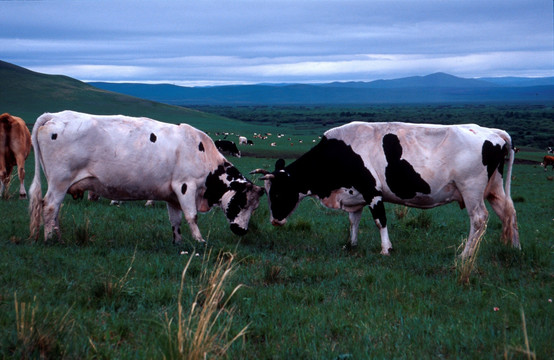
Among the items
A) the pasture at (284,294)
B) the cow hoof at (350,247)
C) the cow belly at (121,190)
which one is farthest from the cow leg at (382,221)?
the cow belly at (121,190)

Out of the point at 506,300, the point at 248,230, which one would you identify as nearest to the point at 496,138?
the point at 506,300

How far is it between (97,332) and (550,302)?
4.92 meters

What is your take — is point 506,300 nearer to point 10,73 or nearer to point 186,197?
point 186,197

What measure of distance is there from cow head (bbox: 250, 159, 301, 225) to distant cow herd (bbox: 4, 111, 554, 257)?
→ 2 cm

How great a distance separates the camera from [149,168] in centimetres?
969

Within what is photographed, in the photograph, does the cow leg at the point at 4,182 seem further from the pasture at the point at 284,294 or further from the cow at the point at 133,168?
the cow at the point at 133,168

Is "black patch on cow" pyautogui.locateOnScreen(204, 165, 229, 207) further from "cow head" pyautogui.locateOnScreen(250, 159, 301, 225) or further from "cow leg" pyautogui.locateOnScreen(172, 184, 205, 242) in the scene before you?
"cow head" pyautogui.locateOnScreen(250, 159, 301, 225)

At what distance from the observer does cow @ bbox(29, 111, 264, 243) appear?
927 cm

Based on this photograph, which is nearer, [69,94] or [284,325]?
[284,325]

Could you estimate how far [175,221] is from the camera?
1024 cm

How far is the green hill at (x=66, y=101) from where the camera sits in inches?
4013

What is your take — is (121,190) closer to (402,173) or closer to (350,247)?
(350,247)

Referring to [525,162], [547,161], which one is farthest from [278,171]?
[525,162]

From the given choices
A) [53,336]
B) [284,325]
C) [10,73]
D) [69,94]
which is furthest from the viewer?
[10,73]
